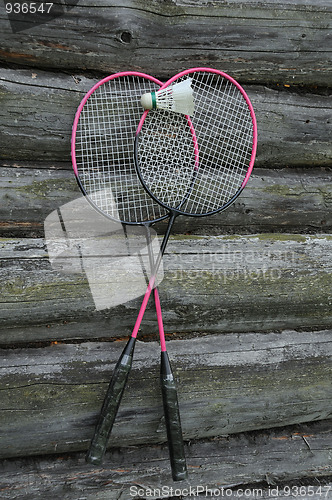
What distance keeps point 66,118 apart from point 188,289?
959 millimetres

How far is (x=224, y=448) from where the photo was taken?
2.22 m

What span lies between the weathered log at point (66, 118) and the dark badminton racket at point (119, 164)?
0.09 m

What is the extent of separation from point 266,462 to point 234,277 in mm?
997

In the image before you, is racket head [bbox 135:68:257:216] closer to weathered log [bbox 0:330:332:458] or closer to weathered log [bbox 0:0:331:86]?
weathered log [bbox 0:0:331:86]

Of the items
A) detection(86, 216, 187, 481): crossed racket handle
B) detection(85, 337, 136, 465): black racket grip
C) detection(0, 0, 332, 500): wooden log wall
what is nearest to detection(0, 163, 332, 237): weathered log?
detection(0, 0, 332, 500): wooden log wall

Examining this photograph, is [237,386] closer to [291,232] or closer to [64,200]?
[291,232]

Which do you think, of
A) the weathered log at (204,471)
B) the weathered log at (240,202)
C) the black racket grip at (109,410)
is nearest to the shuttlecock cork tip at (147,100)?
the weathered log at (240,202)

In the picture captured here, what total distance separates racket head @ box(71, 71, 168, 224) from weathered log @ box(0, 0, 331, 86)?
0.38ft

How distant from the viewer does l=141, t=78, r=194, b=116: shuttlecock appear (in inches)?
70.6

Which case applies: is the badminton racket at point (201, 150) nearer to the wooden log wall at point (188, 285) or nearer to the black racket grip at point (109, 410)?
the wooden log wall at point (188, 285)

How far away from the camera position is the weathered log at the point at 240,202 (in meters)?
1.91

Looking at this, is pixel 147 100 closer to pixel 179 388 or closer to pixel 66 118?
pixel 66 118
